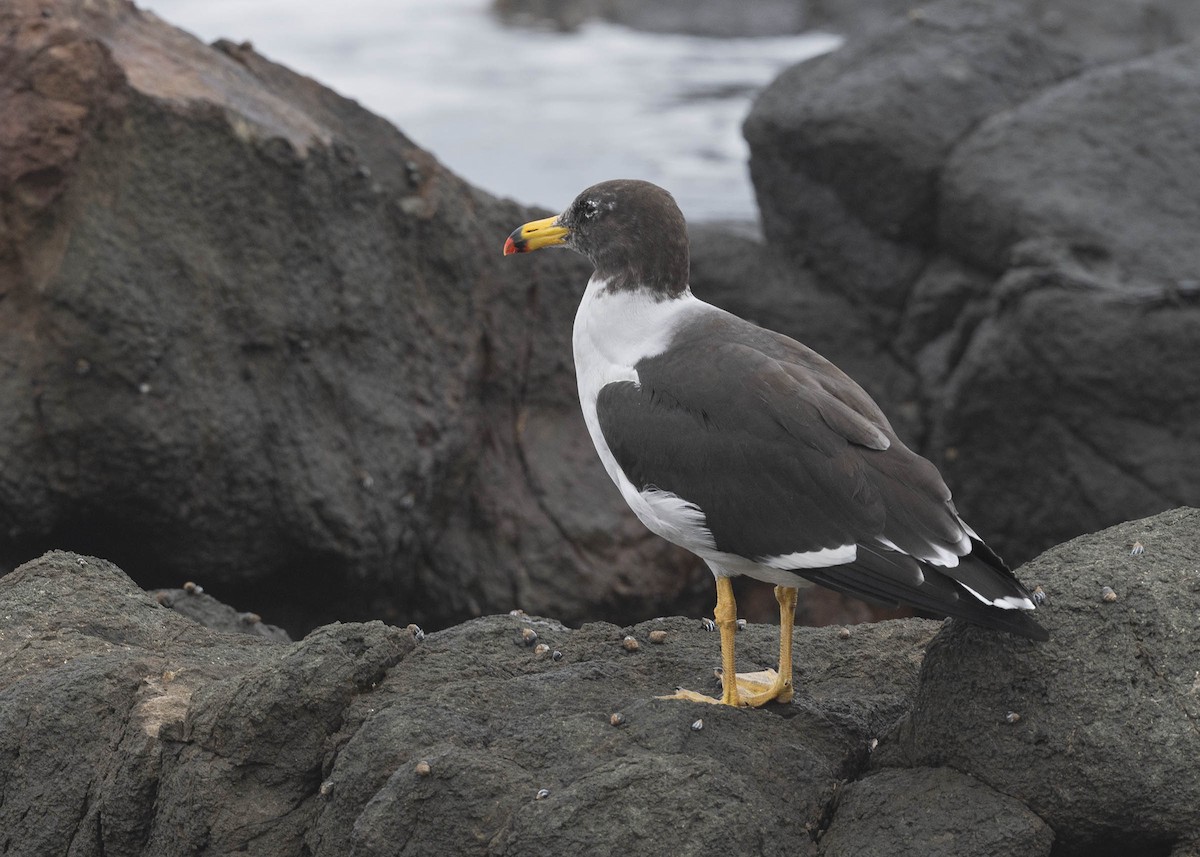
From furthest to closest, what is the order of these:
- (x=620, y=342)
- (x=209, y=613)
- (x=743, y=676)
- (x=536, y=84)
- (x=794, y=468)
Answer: (x=536, y=84) → (x=209, y=613) → (x=620, y=342) → (x=743, y=676) → (x=794, y=468)

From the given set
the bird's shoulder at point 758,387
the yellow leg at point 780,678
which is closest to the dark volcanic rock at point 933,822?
the yellow leg at point 780,678

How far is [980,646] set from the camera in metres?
4.29

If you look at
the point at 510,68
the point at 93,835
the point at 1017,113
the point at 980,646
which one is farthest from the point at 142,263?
the point at 510,68

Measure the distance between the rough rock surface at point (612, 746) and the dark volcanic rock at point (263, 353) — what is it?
7.97ft

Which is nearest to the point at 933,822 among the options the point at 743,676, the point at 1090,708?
A: the point at 1090,708

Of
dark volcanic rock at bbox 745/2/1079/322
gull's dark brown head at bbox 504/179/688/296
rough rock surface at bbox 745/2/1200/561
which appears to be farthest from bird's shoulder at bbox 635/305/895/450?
dark volcanic rock at bbox 745/2/1079/322

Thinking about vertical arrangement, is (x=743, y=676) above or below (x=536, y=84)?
below

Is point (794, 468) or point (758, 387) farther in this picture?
point (758, 387)

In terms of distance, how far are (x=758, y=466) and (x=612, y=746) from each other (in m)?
0.99

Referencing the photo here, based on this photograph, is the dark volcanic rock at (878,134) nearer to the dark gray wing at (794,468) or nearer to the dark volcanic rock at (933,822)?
the dark gray wing at (794,468)

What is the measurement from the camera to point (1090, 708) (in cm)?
407

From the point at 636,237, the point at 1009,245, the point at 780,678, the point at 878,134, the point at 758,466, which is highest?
the point at 636,237

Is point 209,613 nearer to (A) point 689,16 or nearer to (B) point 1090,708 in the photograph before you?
(B) point 1090,708

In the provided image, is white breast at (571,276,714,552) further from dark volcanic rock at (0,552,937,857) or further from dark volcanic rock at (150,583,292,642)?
dark volcanic rock at (150,583,292,642)
